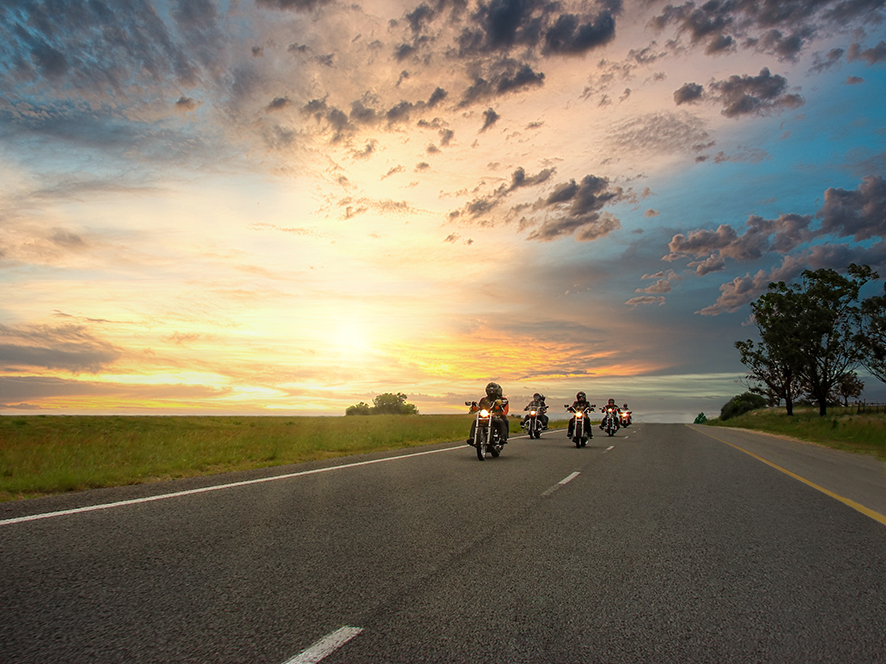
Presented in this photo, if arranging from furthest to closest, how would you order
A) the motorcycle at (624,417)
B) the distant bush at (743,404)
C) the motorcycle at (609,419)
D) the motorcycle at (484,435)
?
1. the distant bush at (743,404)
2. the motorcycle at (624,417)
3. the motorcycle at (609,419)
4. the motorcycle at (484,435)

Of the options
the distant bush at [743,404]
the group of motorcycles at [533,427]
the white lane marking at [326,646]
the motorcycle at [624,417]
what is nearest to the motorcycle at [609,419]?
the group of motorcycles at [533,427]

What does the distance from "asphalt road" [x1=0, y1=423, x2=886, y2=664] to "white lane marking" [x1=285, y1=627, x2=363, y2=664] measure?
0.02m

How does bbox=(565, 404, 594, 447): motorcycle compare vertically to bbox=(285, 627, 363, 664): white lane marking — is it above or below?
Result: above

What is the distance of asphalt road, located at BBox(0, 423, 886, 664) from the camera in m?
3.44

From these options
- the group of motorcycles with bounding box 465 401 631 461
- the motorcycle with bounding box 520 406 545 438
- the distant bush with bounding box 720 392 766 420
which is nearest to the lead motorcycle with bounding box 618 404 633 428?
the group of motorcycles with bounding box 465 401 631 461

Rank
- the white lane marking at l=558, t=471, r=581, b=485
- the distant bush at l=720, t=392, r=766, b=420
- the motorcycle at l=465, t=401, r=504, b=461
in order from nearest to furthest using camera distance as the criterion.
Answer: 1. the white lane marking at l=558, t=471, r=581, b=485
2. the motorcycle at l=465, t=401, r=504, b=461
3. the distant bush at l=720, t=392, r=766, b=420

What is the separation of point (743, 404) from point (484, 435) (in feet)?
337

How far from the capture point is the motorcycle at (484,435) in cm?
1435

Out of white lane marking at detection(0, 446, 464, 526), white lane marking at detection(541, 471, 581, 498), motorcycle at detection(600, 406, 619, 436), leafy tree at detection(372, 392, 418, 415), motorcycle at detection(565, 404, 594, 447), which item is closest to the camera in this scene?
white lane marking at detection(0, 446, 464, 526)

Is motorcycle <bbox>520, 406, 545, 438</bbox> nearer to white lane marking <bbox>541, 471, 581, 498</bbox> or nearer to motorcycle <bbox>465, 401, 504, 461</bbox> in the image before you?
motorcycle <bbox>465, 401, 504, 461</bbox>

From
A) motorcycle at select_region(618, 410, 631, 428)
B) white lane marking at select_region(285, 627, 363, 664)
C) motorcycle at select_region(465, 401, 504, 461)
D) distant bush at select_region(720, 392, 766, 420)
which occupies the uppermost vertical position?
distant bush at select_region(720, 392, 766, 420)

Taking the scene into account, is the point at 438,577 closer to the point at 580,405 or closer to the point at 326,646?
the point at 326,646

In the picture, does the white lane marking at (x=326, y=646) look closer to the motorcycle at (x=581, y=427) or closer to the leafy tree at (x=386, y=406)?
the motorcycle at (x=581, y=427)

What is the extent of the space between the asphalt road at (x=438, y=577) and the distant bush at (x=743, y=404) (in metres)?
104
